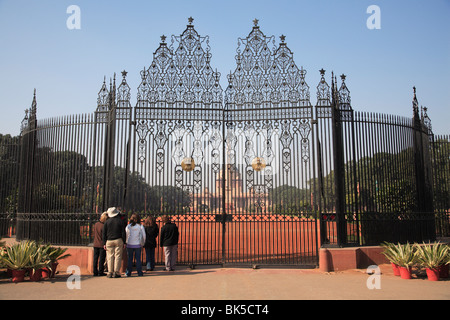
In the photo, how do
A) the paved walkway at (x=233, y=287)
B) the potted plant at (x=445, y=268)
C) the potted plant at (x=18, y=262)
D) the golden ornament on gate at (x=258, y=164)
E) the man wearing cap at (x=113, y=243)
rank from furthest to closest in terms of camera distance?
the golden ornament on gate at (x=258, y=164)
the man wearing cap at (x=113, y=243)
the potted plant at (x=445, y=268)
the potted plant at (x=18, y=262)
the paved walkway at (x=233, y=287)

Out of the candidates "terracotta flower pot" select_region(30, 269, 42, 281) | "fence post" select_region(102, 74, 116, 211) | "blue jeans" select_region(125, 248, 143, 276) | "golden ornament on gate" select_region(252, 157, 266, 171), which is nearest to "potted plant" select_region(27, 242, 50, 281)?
"terracotta flower pot" select_region(30, 269, 42, 281)

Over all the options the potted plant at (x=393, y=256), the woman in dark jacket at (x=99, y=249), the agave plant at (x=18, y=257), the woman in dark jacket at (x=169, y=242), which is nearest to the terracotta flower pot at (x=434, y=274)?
the potted plant at (x=393, y=256)

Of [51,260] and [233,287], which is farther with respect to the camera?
[51,260]

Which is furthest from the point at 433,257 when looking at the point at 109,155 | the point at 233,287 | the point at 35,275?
the point at 35,275

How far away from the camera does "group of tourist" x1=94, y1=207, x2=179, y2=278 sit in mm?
8375

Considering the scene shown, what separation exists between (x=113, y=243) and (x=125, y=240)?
35 centimetres

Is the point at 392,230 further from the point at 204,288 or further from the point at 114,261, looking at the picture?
the point at 114,261

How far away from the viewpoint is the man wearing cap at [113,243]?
27.4 ft

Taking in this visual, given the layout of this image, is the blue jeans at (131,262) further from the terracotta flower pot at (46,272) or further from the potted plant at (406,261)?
the potted plant at (406,261)

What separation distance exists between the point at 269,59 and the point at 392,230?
19.7 ft

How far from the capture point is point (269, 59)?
412 inches

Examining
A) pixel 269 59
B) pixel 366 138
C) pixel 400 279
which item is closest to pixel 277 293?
pixel 400 279

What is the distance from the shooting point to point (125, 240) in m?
8.62

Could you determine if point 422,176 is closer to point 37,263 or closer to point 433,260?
point 433,260
